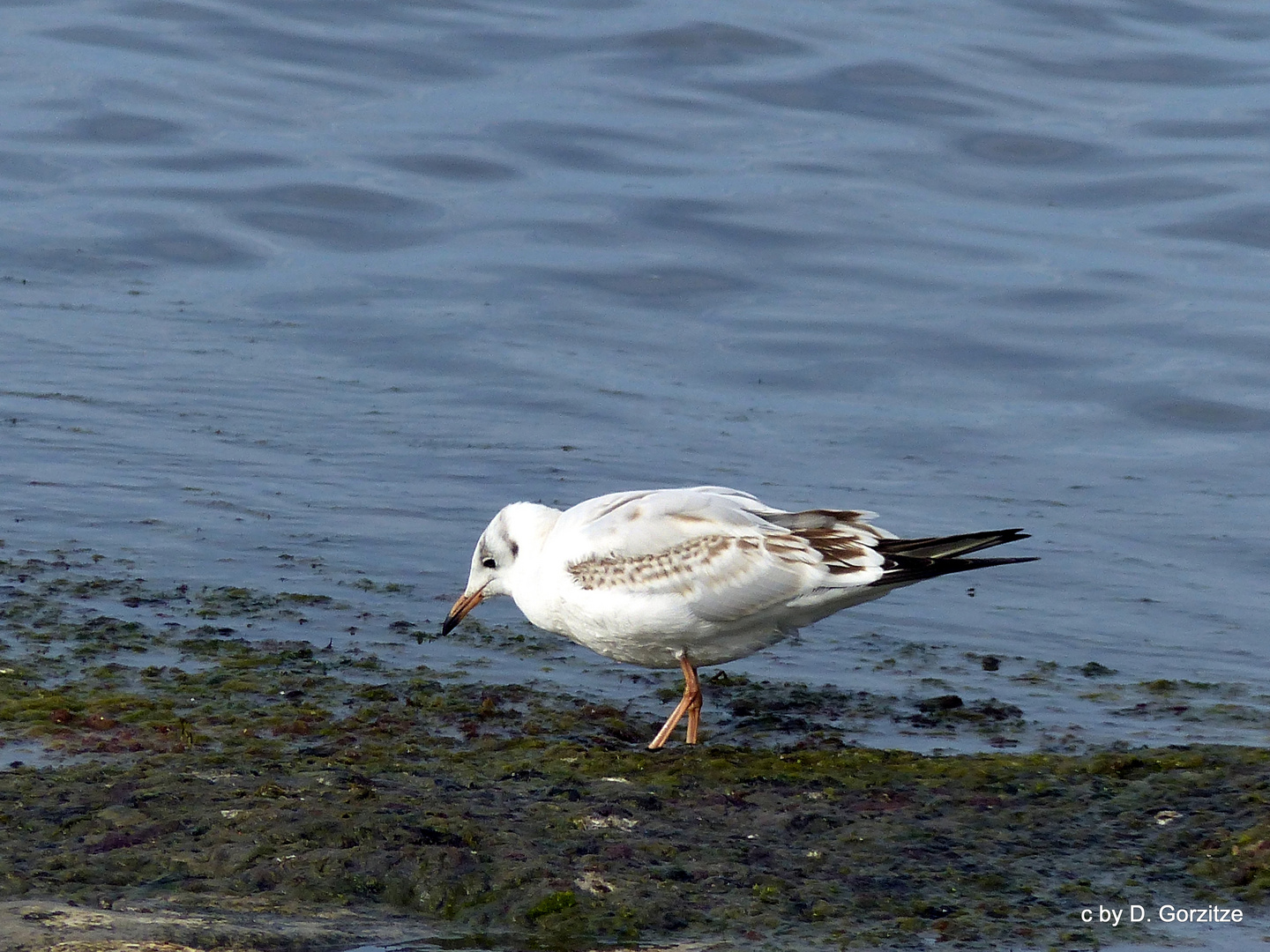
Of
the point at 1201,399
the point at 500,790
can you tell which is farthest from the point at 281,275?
the point at 500,790

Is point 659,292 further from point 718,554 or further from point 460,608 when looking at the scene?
point 718,554

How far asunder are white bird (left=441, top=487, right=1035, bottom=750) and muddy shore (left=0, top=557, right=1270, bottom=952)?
38 cm

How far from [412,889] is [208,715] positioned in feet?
6.53

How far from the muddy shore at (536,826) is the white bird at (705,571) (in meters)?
0.38

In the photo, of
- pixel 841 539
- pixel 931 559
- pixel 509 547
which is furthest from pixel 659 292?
pixel 931 559

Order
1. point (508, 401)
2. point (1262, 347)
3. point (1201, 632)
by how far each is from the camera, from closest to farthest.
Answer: point (1201, 632) → point (508, 401) → point (1262, 347)

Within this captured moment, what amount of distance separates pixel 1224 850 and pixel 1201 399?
329 inches

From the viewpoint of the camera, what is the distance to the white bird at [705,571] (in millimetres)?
7172

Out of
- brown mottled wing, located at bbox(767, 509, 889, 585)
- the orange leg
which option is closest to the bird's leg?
the orange leg

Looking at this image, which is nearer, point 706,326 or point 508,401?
point 508,401

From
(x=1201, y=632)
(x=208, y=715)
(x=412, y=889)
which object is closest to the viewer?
(x=412, y=889)

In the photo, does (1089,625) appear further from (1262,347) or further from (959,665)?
Answer: (1262,347)

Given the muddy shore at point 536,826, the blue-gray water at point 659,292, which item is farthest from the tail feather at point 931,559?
the blue-gray water at point 659,292

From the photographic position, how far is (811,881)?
541 cm
